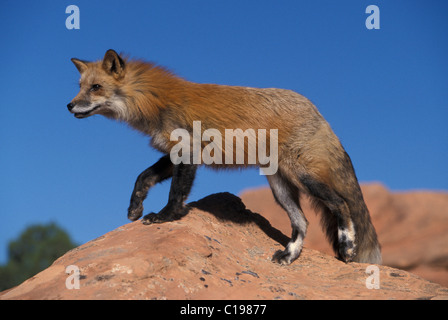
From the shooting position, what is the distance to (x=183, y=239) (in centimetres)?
524

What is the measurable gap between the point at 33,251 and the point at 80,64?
20675 mm

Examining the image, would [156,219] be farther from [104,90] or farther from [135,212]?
[104,90]

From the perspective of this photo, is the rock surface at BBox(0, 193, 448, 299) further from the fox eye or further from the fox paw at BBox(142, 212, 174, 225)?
the fox eye

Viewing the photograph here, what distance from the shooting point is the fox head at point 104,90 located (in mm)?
6371

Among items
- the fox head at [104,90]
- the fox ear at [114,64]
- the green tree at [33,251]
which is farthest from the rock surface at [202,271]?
the green tree at [33,251]

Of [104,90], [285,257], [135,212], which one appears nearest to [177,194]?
[135,212]

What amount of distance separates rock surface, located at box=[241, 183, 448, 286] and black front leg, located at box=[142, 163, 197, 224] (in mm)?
13410

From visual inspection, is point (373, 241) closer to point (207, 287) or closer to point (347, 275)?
point (347, 275)

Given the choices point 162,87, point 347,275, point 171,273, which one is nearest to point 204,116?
point 162,87

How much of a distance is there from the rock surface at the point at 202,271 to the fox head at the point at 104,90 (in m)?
1.83

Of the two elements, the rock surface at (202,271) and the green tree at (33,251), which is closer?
the rock surface at (202,271)

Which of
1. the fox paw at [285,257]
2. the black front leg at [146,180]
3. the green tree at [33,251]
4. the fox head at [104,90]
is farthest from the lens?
the green tree at [33,251]

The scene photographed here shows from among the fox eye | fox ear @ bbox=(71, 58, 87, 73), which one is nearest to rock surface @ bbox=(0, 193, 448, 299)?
the fox eye

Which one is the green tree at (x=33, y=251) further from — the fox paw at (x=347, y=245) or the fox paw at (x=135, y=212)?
→ the fox paw at (x=347, y=245)
